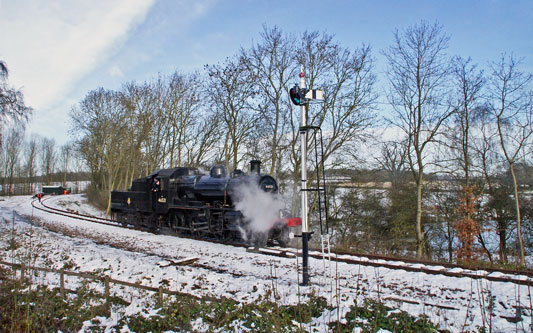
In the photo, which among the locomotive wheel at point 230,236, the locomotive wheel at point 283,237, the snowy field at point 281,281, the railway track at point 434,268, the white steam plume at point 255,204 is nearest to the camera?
the snowy field at point 281,281

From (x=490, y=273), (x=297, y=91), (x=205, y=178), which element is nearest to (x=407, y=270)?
(x=490, y=273)

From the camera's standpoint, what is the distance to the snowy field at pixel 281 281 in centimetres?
491

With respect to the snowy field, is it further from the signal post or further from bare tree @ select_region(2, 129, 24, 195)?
bare tree @ select_region(2, 129, 24, 195)

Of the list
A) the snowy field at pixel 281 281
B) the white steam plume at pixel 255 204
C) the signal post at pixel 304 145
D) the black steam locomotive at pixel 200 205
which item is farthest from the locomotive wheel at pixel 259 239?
the signal post at pixel 304 145

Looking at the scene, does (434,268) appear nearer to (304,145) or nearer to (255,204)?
(304,145)

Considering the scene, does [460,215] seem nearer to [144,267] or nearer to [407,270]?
[407,270]

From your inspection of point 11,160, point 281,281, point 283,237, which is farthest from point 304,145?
point 11,160

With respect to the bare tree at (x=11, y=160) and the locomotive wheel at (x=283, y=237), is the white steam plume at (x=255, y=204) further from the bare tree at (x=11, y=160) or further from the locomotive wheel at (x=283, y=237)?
the bare tree at (x=11, y=160)

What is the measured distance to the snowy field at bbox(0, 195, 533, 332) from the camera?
491 cm

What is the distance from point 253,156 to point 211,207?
10.1 meters

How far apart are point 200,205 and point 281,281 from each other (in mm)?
7080

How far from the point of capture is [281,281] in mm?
6836

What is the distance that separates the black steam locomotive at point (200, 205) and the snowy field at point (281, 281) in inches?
36.9

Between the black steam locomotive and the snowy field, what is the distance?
0.94 meters
